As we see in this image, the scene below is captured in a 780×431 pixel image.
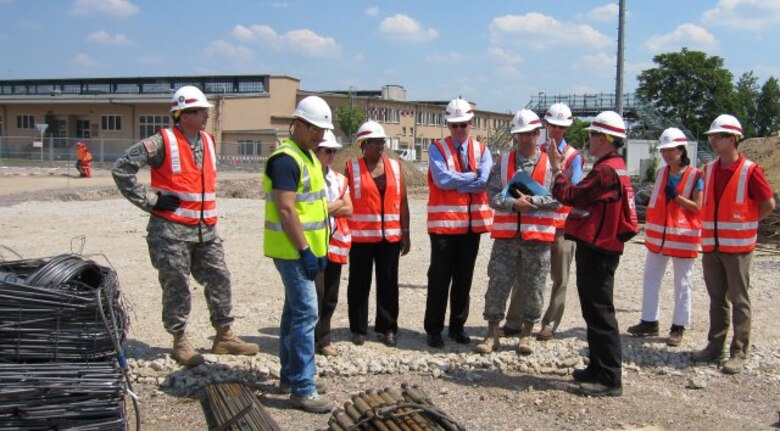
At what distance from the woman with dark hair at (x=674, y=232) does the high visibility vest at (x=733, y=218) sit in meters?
0.64

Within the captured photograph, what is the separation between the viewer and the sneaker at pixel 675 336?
686 cm

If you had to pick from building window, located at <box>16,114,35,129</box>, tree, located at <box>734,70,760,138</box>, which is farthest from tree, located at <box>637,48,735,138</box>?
building window, located at <box>16,114,35,129</box>

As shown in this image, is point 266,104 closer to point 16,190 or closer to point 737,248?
point 16,190

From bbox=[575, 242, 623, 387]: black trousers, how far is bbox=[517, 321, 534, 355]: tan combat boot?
0.79m

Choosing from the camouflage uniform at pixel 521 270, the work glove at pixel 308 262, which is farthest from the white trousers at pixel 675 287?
the work glove at pixel 308 262

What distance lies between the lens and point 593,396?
548 centimetres

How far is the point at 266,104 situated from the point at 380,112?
16464 mm

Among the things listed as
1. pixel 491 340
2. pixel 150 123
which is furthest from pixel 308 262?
pixel 150 123

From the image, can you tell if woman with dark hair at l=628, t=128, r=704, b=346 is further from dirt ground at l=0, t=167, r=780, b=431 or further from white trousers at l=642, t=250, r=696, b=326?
dirt ground at l=0, t=167, r=780, b=431

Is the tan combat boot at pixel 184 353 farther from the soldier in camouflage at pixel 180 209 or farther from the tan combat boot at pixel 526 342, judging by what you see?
the tan combat boot at pixel 526 342

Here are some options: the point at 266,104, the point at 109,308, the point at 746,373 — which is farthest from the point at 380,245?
the point at 266,104

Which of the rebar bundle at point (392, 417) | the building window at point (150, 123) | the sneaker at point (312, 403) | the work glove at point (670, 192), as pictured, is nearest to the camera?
the rebar bundle at point (392, 417)

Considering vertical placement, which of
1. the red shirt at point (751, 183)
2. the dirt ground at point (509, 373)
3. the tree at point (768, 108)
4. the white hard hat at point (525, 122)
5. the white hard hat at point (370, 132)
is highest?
the tree at point (768, 108)

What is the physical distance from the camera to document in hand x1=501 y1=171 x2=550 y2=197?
6160mm
